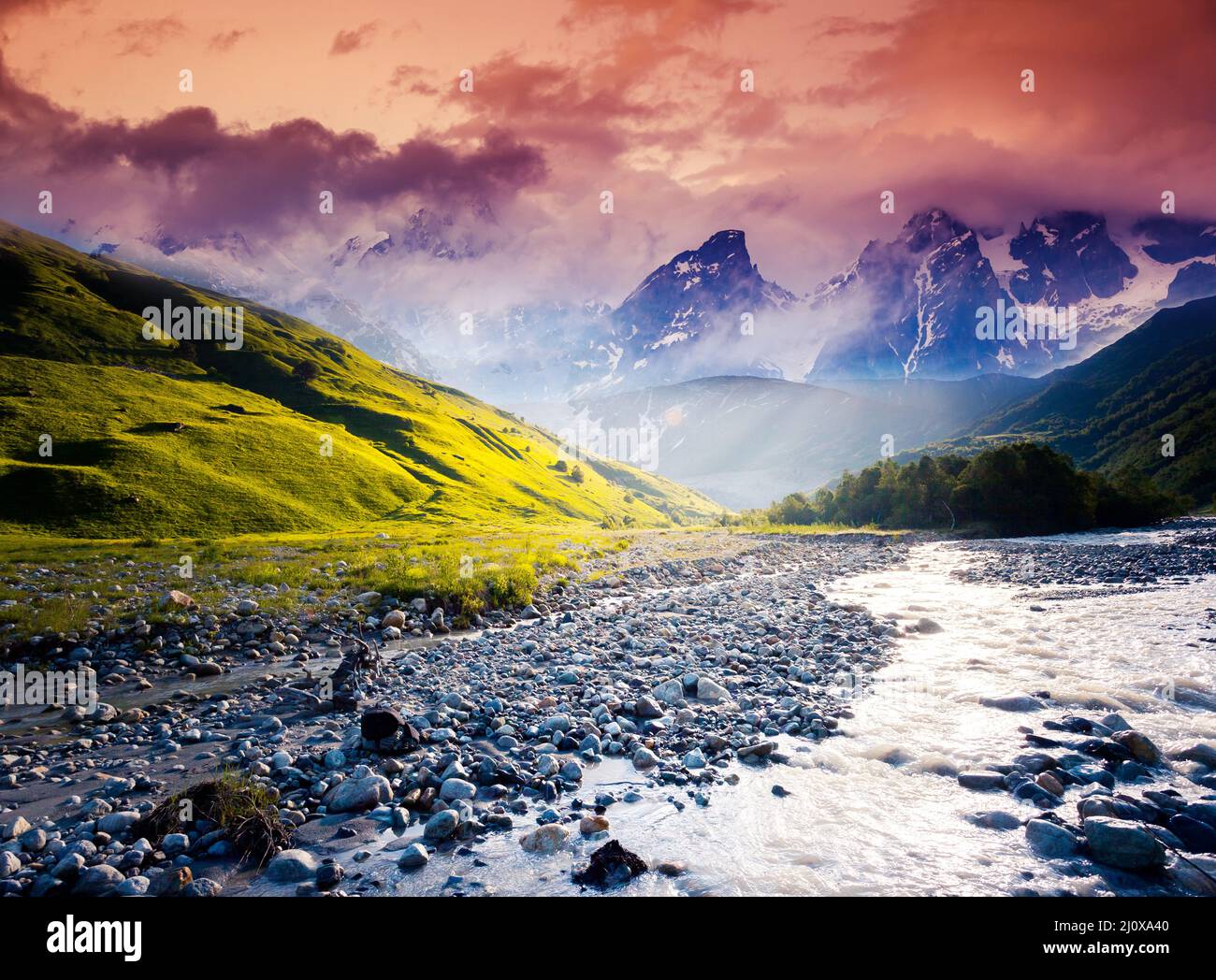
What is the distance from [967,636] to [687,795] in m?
13.8

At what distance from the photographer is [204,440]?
8012 cm

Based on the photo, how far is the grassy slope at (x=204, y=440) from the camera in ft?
192

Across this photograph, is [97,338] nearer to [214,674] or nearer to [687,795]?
[214,674]

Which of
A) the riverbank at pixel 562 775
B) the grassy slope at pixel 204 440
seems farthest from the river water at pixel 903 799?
the grassy slope at pixel 204 440

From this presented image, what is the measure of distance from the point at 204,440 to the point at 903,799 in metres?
96.3


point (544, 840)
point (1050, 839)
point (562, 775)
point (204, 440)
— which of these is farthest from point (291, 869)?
point (204, 440)

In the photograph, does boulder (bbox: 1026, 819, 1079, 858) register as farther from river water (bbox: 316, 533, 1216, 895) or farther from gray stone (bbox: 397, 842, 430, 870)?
gray stone (bbox: 397, 842, 430, 870)

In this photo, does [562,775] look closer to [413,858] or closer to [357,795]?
[413,858]

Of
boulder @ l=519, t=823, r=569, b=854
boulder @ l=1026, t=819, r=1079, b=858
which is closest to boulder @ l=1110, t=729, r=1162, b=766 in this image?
boulder @ l=1026, t=819, r=1079, b=858

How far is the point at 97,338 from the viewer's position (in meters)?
134

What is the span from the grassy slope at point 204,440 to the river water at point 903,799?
6342 centimetres

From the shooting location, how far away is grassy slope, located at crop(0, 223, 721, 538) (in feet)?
192

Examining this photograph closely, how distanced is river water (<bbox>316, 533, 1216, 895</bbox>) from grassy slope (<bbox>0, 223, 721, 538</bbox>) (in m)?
63.4
